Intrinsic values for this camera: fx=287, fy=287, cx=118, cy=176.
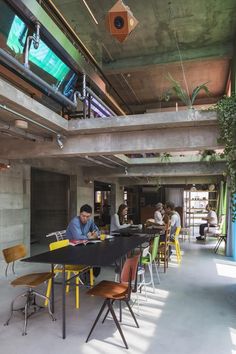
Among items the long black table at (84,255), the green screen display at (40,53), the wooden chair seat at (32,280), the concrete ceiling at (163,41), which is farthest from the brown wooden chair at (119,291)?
the concrete ceiling at (163,41)

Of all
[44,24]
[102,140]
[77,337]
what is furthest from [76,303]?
[44,24]

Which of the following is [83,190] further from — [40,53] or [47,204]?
[40,53]

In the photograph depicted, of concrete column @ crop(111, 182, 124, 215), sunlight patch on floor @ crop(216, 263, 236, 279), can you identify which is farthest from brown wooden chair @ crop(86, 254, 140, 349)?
concrete column @ crop(111, 182, 124, 215)

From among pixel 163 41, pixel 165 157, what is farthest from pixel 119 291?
pixel 163 41

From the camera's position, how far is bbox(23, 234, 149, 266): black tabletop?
3.16 m

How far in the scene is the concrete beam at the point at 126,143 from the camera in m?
4.34

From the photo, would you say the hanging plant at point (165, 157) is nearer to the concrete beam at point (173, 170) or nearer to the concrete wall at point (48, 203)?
the concrete beam at point (173, 170)

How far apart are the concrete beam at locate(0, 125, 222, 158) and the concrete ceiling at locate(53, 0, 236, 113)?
306 centimetres

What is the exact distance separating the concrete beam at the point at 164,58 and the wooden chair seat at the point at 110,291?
6.34 m

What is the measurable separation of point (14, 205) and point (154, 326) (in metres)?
3.97

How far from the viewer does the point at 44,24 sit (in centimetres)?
366

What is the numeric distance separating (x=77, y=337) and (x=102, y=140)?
9.46 ft

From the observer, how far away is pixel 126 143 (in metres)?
4.67

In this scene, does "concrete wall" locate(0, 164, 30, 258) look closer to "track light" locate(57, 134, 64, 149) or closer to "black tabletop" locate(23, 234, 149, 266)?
"track light" locate(57, 134, 64, 149)
